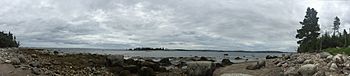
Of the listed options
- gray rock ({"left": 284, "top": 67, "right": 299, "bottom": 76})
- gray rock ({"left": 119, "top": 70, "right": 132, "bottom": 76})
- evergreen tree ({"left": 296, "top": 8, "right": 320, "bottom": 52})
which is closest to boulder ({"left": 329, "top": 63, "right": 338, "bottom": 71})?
gray rock ({"left": 284, "top": 67, "right": 299, "bottom": 76})

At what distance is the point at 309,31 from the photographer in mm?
80188

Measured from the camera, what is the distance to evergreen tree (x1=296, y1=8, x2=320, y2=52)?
78.3m

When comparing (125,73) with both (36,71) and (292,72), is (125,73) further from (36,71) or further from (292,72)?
(292,72)

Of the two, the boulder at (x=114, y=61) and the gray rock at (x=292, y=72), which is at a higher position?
the boulder at (x=114, y=61)

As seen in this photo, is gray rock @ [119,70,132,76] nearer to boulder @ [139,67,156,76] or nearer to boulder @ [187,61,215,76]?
boulder @ [139,67,156,76]

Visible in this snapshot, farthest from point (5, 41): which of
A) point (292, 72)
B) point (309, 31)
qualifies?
point (292, 72)

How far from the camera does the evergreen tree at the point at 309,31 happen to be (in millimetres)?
78312

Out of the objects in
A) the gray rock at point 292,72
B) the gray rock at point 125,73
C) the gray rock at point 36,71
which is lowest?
the gray rock at point 125,73

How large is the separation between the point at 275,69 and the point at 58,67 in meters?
14.7

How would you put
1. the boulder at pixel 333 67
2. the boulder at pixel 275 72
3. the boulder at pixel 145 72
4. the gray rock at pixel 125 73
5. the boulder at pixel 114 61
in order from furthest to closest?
the boulder at pixel 114 61 < the boulder at pixel 145 72 < the gray rock at pixel 125 73 < the boulder at pixel 275 72 < the boulder at pixel 333 67

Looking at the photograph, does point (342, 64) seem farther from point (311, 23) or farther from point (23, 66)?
point (311, 23)

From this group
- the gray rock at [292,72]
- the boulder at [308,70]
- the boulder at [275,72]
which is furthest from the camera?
the boulder at [275,72]

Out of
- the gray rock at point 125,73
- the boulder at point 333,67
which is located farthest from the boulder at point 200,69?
the boulder at point 333,67

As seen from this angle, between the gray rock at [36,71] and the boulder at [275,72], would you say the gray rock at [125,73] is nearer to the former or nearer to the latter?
the gray rock at [36,71]
